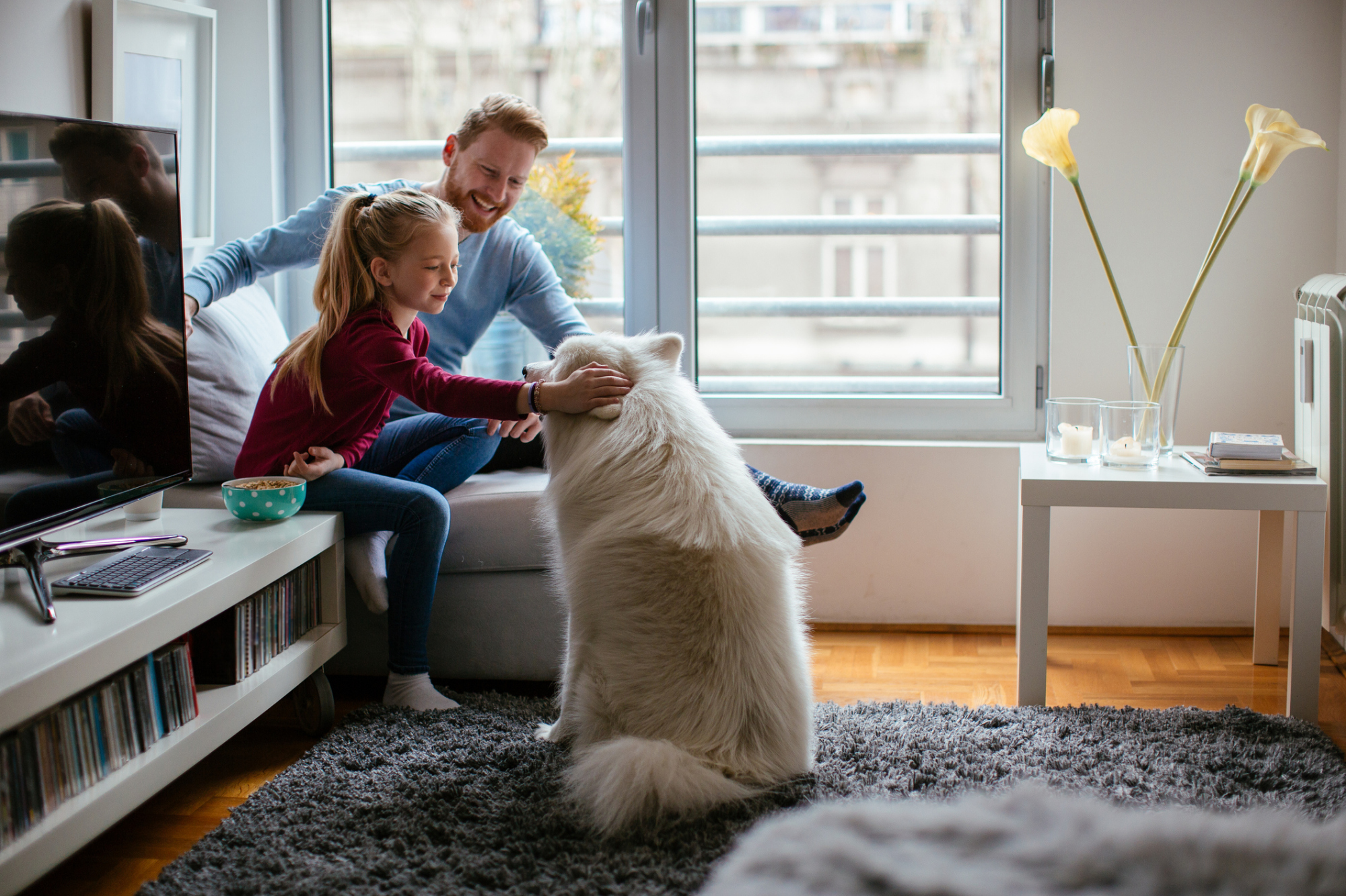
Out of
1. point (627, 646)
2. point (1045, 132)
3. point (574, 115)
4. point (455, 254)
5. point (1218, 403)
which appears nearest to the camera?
point (627, 646)

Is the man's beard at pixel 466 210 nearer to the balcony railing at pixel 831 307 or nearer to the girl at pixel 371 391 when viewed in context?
the girl at pixel 371 391

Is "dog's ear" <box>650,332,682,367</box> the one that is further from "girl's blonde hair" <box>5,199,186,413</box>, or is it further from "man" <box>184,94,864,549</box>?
"girl's blonde hair" <box>5,199,186,413</box>

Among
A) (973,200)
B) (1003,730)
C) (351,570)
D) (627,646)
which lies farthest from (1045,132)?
(351,570)

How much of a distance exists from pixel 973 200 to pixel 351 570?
1.87 m

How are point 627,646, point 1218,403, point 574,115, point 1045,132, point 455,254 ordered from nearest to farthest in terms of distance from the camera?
point 627,646
point 455,254
point 1045,132
point 1218,403
point 574,115

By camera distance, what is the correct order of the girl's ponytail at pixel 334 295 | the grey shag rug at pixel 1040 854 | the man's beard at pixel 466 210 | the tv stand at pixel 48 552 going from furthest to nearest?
the man's beard at pixel 466 210 < the girl's ponytail at pixel 334 295 < the tv stand at pixel 48 552 < the grey shag rug at pixel 1040 854

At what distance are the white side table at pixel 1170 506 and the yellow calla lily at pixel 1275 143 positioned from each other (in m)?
0.63

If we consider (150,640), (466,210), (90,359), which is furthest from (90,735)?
(466,210)

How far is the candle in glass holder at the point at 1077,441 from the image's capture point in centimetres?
212

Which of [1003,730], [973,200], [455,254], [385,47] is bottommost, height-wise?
[1003,730]

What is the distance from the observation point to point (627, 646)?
1.47 meters

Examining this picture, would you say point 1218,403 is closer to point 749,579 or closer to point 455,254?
point 749,579

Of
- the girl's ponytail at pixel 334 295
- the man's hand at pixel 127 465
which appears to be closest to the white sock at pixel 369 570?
the girl's ponytail at pixel 334 295

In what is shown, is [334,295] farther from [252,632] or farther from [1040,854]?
[1040,854]
